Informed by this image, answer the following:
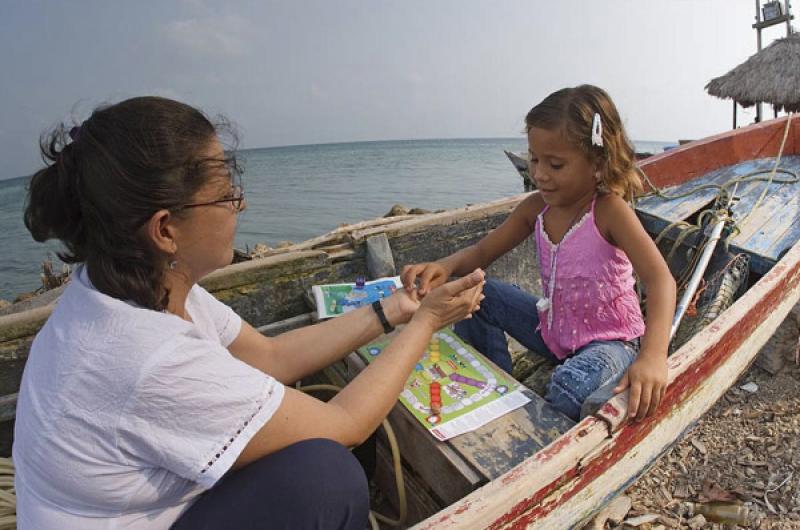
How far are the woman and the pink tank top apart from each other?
1349 millimetres

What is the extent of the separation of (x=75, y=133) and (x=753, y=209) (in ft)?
14.1

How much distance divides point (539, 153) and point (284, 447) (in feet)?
5.28

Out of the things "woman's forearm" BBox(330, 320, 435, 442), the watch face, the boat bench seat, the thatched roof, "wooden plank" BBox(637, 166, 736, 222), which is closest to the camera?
"woman's forearm" BBox(330, 320, 435, 442)

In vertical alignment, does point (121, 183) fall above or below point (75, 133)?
below

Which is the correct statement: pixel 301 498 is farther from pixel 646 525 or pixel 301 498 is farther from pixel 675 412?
pixel 646 525

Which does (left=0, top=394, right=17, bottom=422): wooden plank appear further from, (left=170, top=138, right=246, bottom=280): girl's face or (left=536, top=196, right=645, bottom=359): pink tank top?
(left=536, top=196, right=645, bottom=359): pink tank top

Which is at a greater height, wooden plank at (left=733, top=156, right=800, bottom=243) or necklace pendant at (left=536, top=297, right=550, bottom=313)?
necklace pendant at (left=536, top=297, right=550, bottom=313)

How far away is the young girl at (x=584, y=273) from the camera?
6.61 ft

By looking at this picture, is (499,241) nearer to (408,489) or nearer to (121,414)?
(408,489)

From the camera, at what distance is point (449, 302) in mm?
1938

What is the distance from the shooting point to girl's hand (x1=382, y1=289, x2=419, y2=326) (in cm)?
224

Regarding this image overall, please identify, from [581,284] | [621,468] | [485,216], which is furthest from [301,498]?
[485,216]

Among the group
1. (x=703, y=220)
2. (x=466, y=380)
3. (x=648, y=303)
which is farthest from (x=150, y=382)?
(x=703, y=220)

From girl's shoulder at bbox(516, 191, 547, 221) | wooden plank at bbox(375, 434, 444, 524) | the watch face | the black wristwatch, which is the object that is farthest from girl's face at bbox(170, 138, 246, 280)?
the watch face
